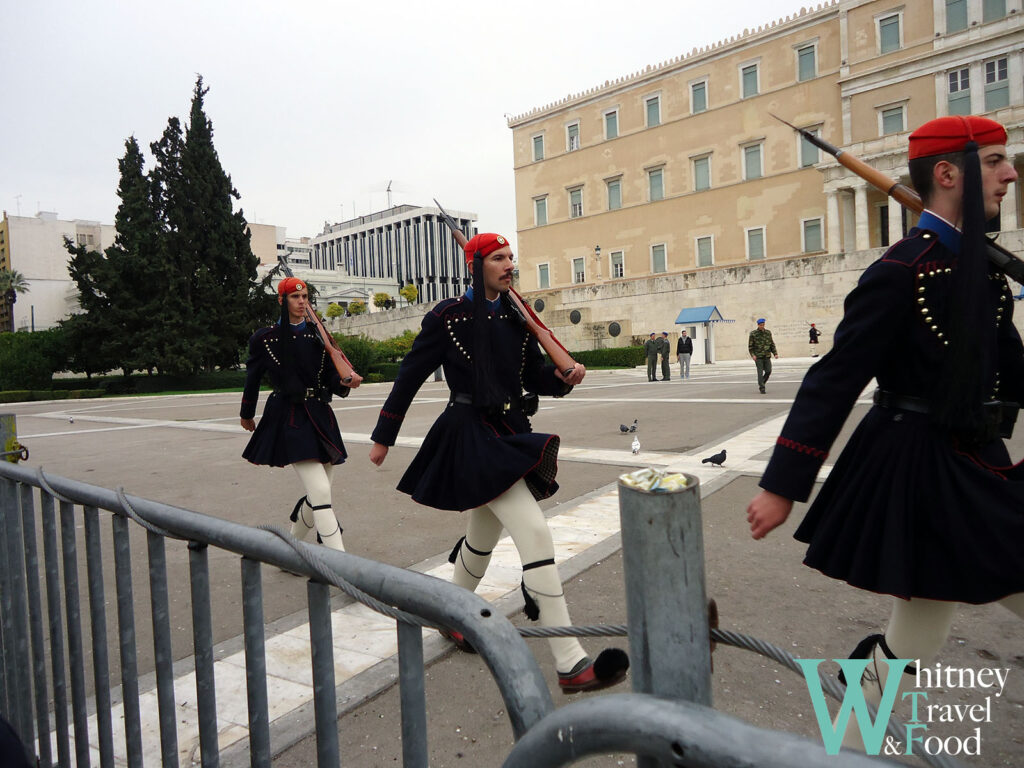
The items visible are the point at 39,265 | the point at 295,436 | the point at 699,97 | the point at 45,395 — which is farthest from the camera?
the point at 39,265

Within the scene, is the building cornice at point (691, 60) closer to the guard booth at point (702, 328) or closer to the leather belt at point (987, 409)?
the guard booth at point (702, 328)

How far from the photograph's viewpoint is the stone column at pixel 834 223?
131 feet

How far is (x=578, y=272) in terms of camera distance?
2083 inches

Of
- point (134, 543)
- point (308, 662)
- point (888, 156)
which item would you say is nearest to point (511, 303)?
point (308, 662)

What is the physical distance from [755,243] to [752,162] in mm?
5026

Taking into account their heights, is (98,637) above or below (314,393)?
below

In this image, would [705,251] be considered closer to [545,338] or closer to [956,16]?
[956,16]

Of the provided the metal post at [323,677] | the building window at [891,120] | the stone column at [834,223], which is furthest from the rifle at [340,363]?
the building window at [891,120]

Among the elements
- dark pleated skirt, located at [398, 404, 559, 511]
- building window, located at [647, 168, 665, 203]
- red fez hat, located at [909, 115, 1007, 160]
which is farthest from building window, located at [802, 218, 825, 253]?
red fez hat, located at [909, 115, 1007, 160]

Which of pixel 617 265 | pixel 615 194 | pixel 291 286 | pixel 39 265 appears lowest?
pixel 291 286

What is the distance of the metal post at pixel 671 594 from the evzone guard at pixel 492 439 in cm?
200

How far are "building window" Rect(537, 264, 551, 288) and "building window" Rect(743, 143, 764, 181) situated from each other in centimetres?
1593

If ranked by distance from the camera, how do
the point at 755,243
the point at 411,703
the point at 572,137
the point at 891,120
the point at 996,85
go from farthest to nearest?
the point at 572,137 → the point at 755,243 → the point at 891,120 → the point at 996,85 → the point at 411,703

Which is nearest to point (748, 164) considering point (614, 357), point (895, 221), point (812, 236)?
point (812, 236)
